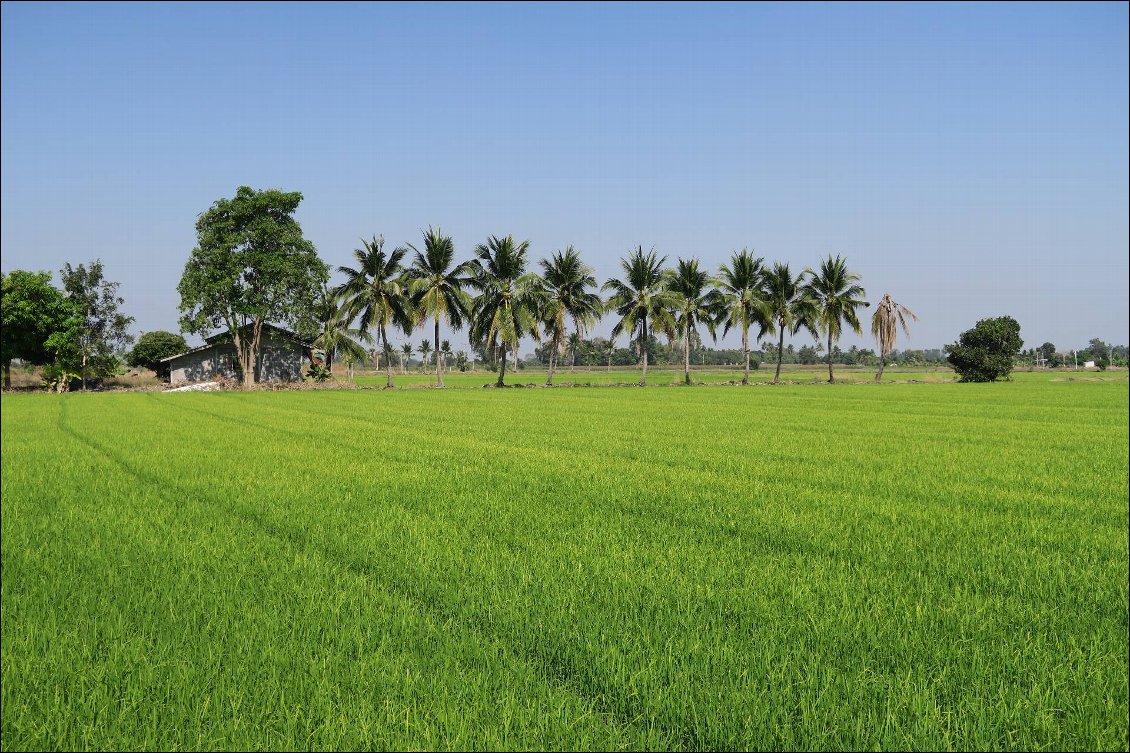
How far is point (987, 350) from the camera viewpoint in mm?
58281

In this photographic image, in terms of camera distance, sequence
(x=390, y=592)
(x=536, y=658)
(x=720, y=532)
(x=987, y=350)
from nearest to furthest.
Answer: (x=536, y=658), (x=390, y=592), (x=720, y=532), (x=987, y=350)

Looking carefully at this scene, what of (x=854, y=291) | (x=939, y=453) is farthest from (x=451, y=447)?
(x=854, y=291)

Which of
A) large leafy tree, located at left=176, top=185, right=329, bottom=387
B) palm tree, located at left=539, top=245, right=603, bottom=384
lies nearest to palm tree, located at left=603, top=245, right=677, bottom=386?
palm tree, located at left=539, top=245, right=603, bottom=384

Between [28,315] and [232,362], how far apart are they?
39.5ft

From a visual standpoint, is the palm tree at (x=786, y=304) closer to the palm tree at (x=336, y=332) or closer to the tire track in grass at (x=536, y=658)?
the palm tree at (x=336, y=332)

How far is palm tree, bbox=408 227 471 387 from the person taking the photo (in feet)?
144

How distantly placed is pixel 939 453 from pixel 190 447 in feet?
41.1

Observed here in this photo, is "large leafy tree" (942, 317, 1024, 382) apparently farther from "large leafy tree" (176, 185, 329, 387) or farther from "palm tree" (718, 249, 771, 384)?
"large leafy tree" (176, 185, 329, 387)

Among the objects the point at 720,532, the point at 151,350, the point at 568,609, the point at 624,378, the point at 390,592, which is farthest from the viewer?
the point at 624,378

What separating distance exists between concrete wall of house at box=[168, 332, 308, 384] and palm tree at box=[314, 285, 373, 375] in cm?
221

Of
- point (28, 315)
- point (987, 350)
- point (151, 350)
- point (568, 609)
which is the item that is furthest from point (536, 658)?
point (151, 350)

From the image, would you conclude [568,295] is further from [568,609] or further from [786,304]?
[568,609]

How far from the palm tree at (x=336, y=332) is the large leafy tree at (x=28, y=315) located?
16242 millimetres

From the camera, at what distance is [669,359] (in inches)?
5940
